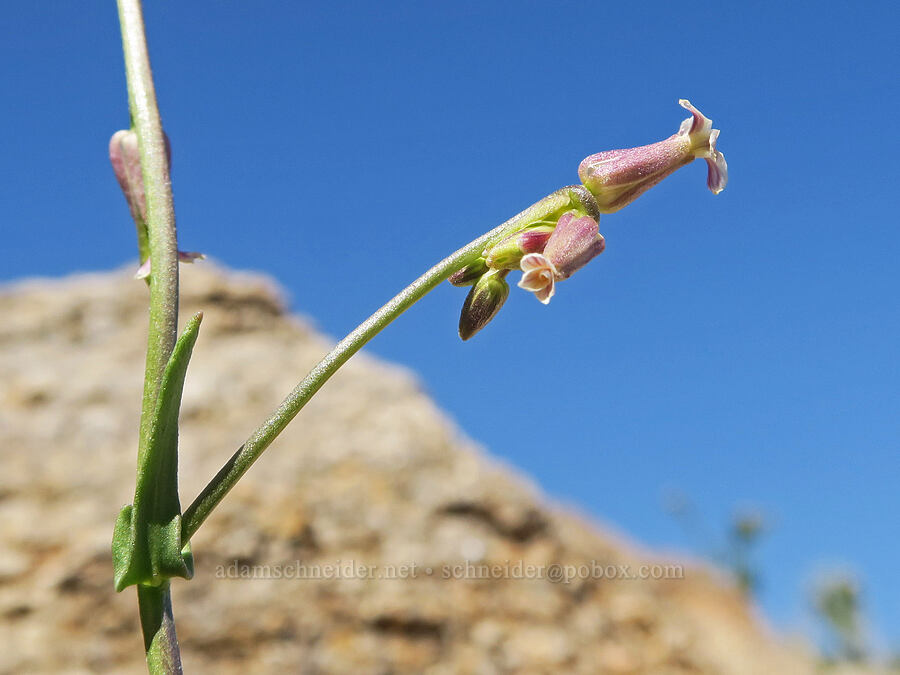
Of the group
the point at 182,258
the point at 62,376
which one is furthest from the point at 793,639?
the point at 182,258

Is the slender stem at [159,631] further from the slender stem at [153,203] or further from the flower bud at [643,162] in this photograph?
the flower bud at [643,162]

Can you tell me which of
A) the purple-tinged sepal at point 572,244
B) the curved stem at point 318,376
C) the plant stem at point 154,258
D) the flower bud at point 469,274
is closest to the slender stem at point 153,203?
the plant stem at point 154,258

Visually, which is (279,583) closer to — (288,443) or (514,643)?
(288,443)

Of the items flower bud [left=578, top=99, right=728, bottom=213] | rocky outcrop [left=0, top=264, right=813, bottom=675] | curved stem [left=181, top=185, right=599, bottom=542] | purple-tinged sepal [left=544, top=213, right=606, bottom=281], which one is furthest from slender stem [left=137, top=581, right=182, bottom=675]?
rocky outcrop [left=0, top=264, right=813, bottom=675]

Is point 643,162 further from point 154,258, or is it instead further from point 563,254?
Answer: point 154,258

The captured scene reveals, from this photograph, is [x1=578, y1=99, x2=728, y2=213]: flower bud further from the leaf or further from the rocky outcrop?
the rocky outcrop
